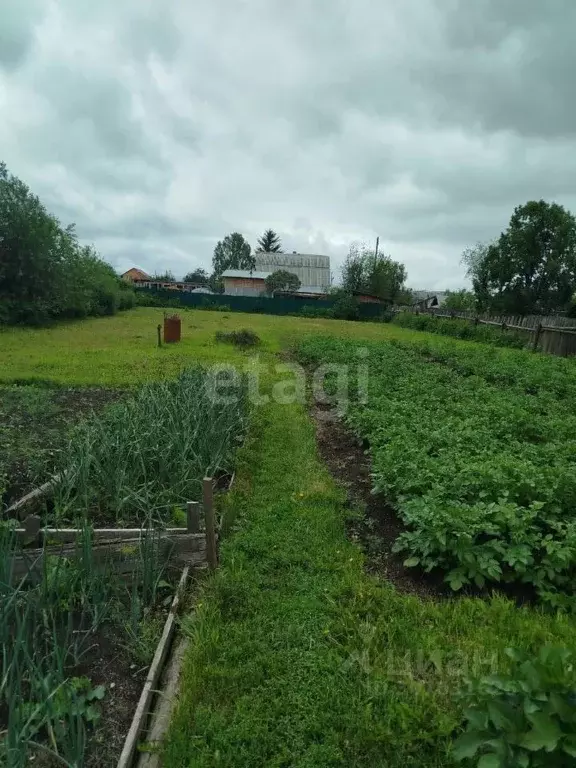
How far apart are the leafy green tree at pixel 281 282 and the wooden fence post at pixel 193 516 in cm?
3853

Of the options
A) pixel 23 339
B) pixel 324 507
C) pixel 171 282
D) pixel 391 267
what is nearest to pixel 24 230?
pixel 23 339

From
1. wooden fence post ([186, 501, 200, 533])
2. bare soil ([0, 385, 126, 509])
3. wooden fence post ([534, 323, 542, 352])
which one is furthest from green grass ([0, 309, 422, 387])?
wooden fence post ([534, 323, 542, 352])

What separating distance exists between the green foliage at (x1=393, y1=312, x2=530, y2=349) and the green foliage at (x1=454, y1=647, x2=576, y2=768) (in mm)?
15884

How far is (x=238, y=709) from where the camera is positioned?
1.92 m

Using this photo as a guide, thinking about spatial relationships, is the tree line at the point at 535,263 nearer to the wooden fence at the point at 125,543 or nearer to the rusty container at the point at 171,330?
the rusty container at the point at 171,330

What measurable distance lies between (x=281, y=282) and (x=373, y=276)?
783 cm

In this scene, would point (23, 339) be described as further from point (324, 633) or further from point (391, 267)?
point (391, 267)

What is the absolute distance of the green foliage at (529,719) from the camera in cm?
123

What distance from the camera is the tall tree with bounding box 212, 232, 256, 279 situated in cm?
6706

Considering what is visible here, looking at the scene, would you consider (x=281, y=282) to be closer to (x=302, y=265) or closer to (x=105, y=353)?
(x=302, y=265)

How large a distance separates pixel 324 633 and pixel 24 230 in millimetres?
18267

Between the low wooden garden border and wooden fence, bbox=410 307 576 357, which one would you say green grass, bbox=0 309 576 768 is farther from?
wooden fence, bbox=410 307 576 357

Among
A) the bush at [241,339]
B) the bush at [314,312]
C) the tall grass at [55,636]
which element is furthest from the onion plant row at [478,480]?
the bush at [314,312]

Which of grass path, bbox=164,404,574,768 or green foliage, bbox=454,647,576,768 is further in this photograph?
grass path, bbox=164,404,574,768
